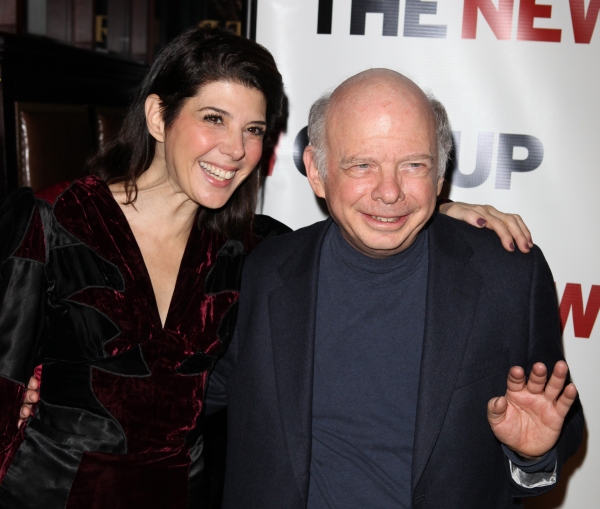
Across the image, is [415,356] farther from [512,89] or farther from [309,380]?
[512,89]

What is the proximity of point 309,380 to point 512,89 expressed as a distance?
1.25 m

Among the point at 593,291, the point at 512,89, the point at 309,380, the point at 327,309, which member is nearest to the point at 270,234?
the point at 327,309

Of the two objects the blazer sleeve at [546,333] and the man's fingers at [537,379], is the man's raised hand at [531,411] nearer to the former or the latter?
the man's fingers at [537,379]

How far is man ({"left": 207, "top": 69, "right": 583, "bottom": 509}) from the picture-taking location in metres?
1.66

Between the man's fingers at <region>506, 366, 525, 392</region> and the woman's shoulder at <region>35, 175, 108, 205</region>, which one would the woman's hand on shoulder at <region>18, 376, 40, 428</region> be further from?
the man's fingers at <region>506, 366, 525, 392</region>

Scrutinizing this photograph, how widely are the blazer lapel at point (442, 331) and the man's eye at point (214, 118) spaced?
0.64 meters

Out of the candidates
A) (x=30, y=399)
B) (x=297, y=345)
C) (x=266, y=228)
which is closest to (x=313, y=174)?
(x=266, y=228)

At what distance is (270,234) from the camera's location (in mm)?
2166

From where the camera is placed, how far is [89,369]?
5.84 feet

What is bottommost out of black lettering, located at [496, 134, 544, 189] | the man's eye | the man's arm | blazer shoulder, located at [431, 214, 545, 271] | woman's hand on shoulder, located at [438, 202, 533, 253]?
the man's arm

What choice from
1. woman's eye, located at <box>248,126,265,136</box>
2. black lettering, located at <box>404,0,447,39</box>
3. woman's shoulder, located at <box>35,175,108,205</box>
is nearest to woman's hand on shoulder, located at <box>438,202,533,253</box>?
woman's eye, located at <box>248,126,265,136</box>

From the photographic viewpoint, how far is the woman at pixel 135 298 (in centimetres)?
175

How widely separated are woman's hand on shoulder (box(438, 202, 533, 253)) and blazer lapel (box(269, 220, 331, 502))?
390 mm

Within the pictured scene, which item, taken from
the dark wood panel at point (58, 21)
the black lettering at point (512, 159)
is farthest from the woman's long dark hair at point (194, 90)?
the dark wood panel at point (58, 21)
